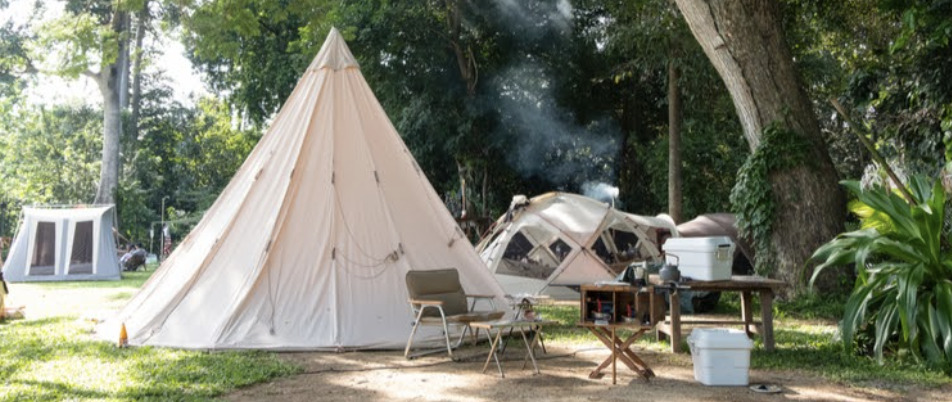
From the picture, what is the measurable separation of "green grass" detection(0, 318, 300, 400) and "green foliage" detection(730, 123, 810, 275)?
19.9ft

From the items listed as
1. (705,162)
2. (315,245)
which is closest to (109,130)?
(705,162)

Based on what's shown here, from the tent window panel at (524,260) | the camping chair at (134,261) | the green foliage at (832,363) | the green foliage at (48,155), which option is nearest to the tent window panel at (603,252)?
the tent window panel at (524,260)

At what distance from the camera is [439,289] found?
7.66 m

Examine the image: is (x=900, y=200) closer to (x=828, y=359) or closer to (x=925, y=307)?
(x=925, y=307)

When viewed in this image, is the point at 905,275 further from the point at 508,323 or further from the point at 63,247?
the point at 63,247

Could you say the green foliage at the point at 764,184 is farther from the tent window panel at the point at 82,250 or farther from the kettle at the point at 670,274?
the tent window panel at the point at 82,250

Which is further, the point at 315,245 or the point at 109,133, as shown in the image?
the point at 109,133

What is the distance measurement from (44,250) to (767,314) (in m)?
16.5

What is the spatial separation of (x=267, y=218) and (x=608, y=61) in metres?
12.9

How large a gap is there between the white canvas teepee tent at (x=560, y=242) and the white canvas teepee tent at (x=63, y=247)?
943 centimetres

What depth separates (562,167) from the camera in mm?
20578

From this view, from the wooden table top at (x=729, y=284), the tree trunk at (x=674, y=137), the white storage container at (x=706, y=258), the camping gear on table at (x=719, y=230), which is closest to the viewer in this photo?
the wooden table top at (x=729, y=284)

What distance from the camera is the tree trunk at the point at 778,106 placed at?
32.4 feet

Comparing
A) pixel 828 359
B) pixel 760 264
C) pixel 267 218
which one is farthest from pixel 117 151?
pixel 828 359
